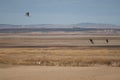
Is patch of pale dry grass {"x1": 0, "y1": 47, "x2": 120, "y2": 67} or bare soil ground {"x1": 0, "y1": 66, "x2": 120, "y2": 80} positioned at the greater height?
bare soil ground {"x1": 0, "y1": 66, "x2": 120, "y2": 80}

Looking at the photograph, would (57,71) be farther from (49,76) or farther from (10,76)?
(10,76)

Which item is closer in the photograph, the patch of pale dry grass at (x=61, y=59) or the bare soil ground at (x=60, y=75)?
the bare soil ground at (x=60, y=75)

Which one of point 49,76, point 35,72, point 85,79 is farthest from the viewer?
point 35,72

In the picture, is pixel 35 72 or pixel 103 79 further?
pixel 35 72

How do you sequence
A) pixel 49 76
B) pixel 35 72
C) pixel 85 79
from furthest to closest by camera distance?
1. pixel 35 72
2. pixel 49 76
3. pixel 85 79

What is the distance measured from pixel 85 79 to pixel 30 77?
3.08 metres

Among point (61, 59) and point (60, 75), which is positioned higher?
point (60, 75)

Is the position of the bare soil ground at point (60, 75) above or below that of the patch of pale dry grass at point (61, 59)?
above

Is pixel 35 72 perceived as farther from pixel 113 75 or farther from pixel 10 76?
pixel 113 75

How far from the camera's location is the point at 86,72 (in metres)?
18.5

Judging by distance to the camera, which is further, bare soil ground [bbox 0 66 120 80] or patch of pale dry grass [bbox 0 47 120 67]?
patch of pale dry grass [bbox 0 47 120 67]

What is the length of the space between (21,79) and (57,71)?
10.6 feet

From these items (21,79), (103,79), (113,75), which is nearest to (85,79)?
(103,79)

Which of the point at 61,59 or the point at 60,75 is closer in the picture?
the point at 60,75
